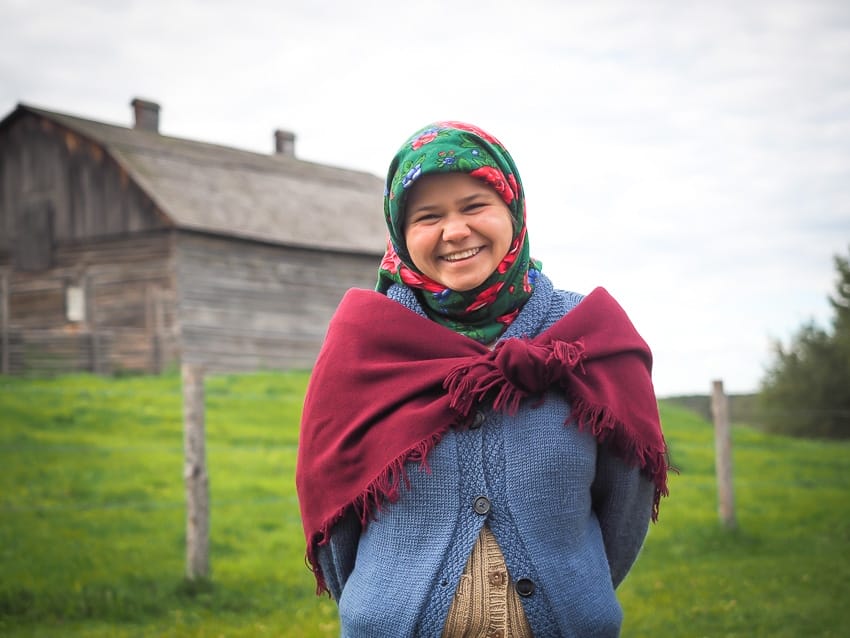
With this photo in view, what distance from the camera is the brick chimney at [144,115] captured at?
2269cm

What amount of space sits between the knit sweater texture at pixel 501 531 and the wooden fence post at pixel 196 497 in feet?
14.3

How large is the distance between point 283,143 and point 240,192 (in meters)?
5.37

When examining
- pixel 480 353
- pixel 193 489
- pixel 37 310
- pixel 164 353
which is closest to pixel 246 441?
pixel 193 489

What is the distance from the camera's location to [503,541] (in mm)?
2186

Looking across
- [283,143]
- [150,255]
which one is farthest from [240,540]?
[283,143]

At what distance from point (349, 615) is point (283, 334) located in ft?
62.2

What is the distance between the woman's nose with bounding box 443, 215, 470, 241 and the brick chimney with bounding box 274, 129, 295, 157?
81.6 ft

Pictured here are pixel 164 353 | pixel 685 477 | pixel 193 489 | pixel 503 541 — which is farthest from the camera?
pixel 164 353

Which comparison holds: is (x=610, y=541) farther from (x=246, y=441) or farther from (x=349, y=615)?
(x=246, y=441)

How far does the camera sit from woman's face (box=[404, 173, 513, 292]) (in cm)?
225

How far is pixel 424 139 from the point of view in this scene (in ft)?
7.55

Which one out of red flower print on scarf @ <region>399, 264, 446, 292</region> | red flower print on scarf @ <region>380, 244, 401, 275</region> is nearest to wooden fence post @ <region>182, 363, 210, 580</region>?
red flower print on scarf @ <region>380, 244, 401, 275</region>

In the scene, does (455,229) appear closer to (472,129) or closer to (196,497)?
(472,129)

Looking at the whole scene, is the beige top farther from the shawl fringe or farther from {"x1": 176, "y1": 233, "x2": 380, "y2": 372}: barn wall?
{"x1": 176, "y1": 233, "x2": 380, "y2": 372}: barn wall
